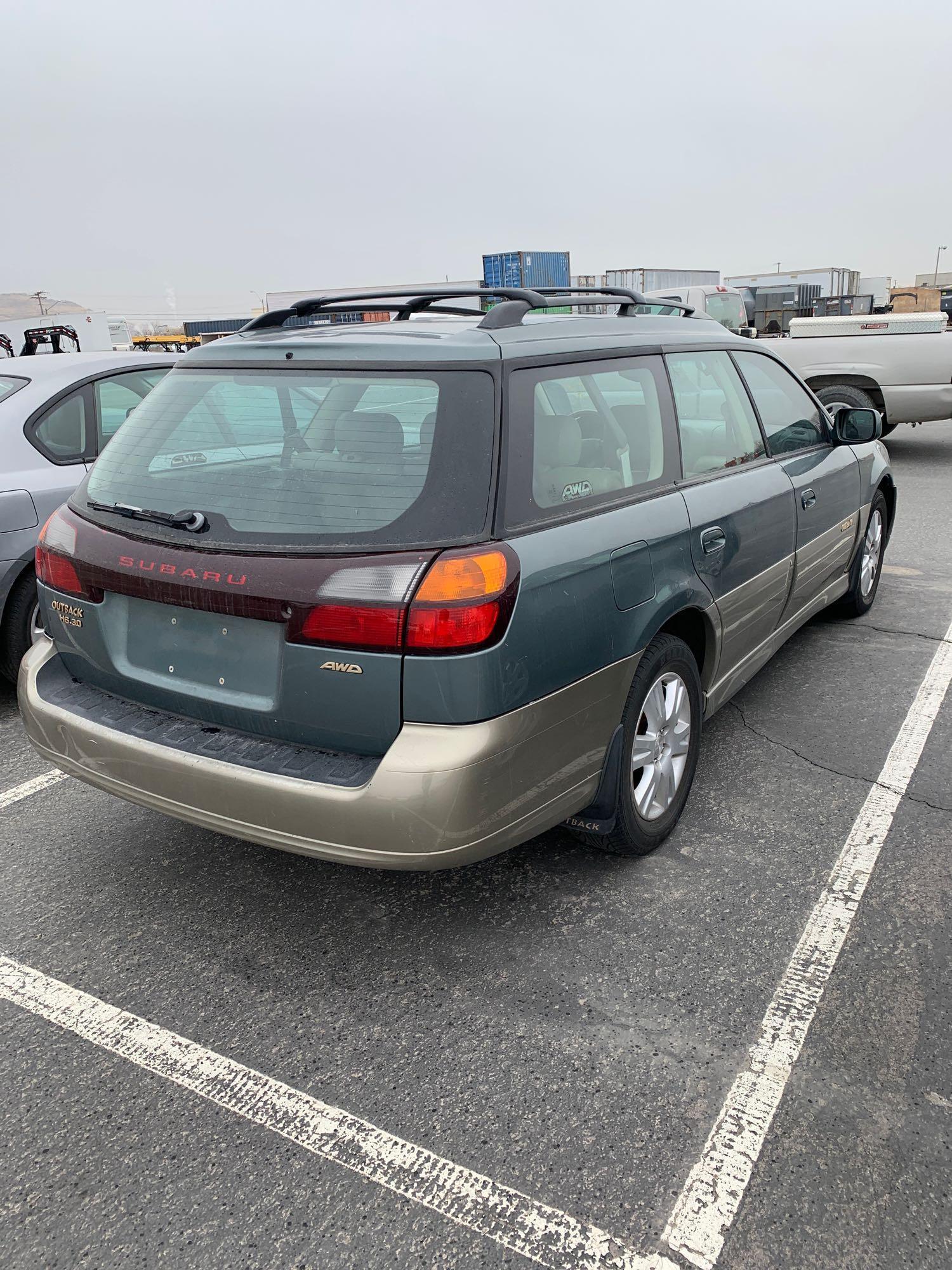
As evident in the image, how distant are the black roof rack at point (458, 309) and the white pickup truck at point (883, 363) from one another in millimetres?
7713

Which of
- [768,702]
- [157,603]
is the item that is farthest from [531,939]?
[768,702]

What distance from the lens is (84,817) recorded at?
3.54 metres

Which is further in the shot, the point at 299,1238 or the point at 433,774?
the point at 433,774

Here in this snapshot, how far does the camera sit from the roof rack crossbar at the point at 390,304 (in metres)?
2.85

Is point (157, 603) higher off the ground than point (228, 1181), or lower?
higher

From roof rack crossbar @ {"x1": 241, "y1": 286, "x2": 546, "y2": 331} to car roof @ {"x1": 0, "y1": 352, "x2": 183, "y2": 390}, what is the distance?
1915 millimetres

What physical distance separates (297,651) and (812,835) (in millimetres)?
1956

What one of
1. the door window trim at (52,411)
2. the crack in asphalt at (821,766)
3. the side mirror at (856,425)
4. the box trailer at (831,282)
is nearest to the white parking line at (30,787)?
the door window trim at (52,411)

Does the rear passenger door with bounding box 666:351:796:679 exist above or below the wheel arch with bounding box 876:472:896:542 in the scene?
above

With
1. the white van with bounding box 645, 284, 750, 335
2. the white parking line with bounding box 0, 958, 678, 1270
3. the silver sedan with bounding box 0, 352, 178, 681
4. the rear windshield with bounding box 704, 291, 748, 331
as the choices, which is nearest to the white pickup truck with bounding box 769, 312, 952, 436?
the silver sedan with bounding box 0, 352, 178, 681

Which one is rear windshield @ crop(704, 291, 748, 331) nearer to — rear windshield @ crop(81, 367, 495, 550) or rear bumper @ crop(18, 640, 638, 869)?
rear windshield @ crop(81, 367, 495, 550)

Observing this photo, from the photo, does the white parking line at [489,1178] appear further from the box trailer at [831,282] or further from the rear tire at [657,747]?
the box trailer at [831,282]

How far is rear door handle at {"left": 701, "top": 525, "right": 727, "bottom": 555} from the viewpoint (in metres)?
3.13

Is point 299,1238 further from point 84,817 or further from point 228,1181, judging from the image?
point 84,817
